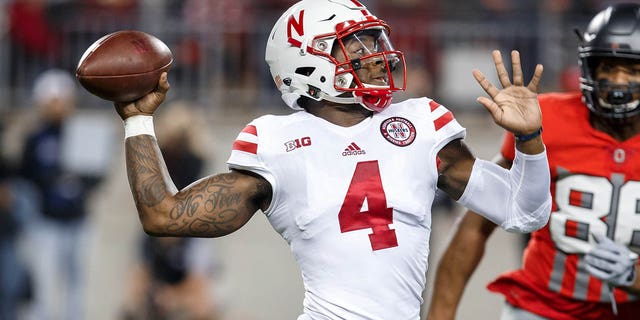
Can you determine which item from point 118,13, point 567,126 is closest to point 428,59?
point 118,13

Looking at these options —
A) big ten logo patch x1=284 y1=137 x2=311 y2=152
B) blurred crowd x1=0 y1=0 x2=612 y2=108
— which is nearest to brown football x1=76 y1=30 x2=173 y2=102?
big ten logo patch x1=284 y1=137 x2=311 y2=152

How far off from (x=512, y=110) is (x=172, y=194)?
1.17 metres

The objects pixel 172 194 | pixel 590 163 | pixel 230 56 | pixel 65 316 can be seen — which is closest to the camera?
pixel 172 194

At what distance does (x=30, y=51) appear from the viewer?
35.9 feet

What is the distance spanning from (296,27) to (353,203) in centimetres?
68

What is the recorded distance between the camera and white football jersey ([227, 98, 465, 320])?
12.1 feet

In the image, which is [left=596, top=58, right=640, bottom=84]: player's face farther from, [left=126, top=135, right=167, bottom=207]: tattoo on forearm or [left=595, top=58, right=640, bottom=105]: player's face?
[left=126, top=135, right=167, bottom=207]: tattoo on forearm

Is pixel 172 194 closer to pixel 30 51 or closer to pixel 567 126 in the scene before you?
pixel 567 126

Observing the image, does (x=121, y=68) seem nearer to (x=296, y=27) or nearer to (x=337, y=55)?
(x=296, y=27)

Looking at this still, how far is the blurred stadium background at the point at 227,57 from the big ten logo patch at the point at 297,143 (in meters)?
6.73

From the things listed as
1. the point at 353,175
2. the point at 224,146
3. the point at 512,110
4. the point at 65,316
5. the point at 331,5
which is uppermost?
the point at 331,5

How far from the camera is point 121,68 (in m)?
3.75

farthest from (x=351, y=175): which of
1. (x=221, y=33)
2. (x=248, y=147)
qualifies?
(x=221, y=33)

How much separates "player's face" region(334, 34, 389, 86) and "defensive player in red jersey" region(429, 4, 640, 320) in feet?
2.96
